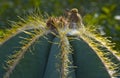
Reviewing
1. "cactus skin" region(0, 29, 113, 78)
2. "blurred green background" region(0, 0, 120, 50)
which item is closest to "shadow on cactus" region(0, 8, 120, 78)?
"cactus skin" region(0, 29, 113, 78)

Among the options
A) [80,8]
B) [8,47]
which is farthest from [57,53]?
[80,8]

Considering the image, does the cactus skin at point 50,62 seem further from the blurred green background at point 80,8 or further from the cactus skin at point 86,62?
the blurred green background at point 80,8

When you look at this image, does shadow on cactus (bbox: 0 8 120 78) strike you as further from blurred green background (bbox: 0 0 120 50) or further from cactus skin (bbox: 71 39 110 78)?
blurred green background (bbox: 0 0 120 50)

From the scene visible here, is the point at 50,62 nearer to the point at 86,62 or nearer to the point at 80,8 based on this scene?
the point at 86,62

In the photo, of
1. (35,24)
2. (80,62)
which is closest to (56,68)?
(80,62)

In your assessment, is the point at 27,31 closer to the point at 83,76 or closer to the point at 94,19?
the point at 83,76

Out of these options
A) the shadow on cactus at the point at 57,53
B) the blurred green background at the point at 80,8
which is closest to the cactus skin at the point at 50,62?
the shadow on cactus at the point at 57,53

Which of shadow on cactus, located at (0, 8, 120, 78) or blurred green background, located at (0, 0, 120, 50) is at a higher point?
blurred green background, located at (0, 0, 120, 50)

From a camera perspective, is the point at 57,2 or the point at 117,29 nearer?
the point at 117,29
